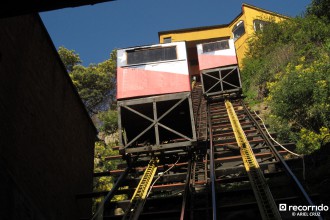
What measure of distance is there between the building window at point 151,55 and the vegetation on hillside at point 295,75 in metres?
4.12

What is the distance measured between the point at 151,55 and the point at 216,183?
4081mm

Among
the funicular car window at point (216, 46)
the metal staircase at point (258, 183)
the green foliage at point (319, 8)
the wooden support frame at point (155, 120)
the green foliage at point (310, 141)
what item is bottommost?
the metal staircase at point (258, 183)

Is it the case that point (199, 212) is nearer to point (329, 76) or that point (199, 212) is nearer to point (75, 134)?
point (75, 134)

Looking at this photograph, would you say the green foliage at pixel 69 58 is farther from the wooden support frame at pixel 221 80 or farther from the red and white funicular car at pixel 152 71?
the red and white funicular car at pixel 152 71

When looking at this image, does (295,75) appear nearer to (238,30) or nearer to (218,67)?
(218,67)

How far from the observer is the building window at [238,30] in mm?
29469

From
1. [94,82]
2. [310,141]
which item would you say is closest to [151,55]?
[310,141]

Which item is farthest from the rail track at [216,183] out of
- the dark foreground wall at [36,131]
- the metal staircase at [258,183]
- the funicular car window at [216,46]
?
the funicular car window at [216,46]

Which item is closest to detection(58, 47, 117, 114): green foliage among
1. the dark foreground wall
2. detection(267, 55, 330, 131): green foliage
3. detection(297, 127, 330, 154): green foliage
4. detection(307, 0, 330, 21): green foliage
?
detection(307, 0, 330, 21): green foliage

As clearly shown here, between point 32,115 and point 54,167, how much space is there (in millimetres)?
1158

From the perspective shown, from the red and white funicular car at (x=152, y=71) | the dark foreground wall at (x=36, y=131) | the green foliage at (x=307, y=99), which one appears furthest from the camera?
the green foliage at (x=307, y=99)

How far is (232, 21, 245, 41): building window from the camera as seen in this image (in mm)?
29469

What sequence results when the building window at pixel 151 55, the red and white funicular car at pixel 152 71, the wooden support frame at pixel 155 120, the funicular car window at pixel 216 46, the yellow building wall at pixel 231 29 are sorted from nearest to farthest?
the wooden support frame at pixel 155 120 → the red and white funicular car at pixel 152 71 → the building window at pixel 151 55 → the funicular car window at pixel 216 46 → the yellow building wall at pixel 231 29

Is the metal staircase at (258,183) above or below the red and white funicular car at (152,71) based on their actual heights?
below
